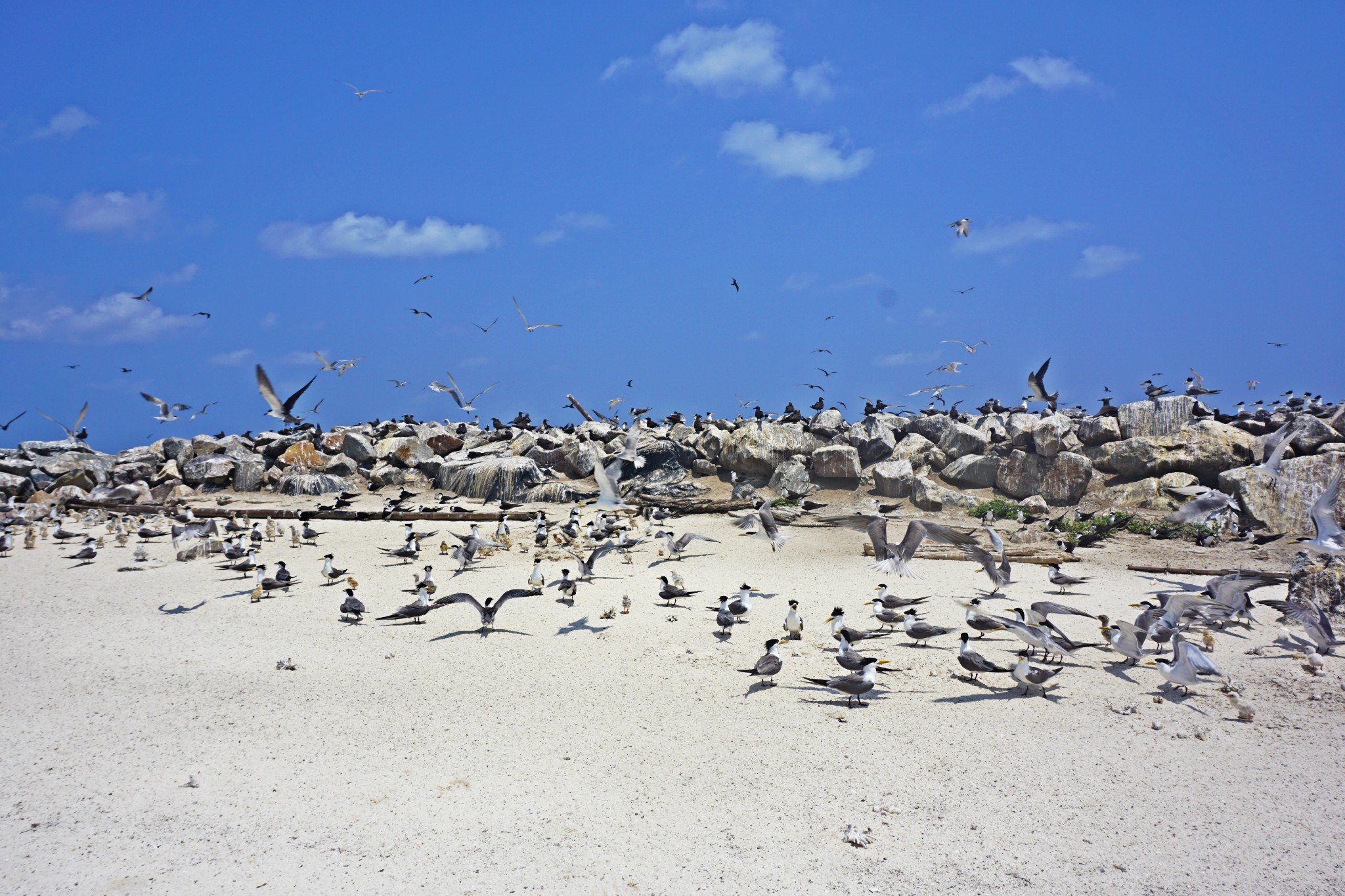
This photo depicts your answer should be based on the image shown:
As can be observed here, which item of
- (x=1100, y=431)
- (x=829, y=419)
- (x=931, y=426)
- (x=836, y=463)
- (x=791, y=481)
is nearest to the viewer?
(x=1100, y=431)

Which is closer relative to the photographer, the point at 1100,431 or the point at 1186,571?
the point at 1186,571

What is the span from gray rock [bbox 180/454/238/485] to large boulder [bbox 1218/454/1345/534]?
2731 centimetres

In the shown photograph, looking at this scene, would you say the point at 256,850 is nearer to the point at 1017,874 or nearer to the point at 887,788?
the point at 887,788

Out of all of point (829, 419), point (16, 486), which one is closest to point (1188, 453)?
point (829, 419)

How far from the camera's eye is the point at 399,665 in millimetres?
8969

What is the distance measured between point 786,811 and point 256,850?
12.9 feet

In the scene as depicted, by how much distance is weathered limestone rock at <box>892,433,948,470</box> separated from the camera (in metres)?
20.5

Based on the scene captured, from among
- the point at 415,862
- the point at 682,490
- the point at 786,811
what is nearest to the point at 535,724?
the point at 415,862

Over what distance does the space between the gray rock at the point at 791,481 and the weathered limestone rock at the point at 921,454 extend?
254 centimetres

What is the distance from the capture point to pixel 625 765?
6.50 meters

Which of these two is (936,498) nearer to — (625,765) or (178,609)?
(625,765)

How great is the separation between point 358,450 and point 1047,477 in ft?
67.2

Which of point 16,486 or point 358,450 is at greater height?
point 358,450

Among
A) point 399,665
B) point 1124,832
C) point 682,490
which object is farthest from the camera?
point 682,490
